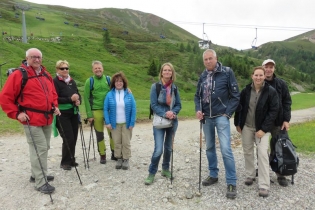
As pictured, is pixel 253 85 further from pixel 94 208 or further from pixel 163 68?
pixel 94 208

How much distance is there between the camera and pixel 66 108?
690 centimetres

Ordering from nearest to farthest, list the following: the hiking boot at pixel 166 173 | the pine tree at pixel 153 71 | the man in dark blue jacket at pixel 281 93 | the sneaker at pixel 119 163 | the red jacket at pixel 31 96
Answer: the red jacket at pixel 31 96, the man in dark blue jacket at pixel 281 93, the hiking boot at pixel 166 173, the sneaker at pixel 119 163, the pine tree at pixel 153 71

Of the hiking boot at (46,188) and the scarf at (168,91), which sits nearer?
the hiking boot at (46,188)

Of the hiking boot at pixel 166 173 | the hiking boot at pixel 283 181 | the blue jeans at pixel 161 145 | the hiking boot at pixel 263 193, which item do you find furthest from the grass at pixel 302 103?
the blue jeans at pixel 161 145

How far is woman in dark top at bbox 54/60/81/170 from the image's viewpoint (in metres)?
6.79

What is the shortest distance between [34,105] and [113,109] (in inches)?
78.6

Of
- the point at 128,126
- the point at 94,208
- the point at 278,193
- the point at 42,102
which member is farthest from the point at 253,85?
the point at 42,102

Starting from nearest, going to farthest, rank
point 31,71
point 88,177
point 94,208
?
point 94,208
point 31,71
point 88,177

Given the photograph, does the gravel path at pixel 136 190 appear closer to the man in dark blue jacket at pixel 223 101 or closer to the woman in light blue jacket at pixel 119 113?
the man in dark blue jacket at pixel 223 101

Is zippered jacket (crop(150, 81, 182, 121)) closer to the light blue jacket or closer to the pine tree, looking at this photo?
the light blue jacket

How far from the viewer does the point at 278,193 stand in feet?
18.8

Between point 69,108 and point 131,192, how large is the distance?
282cm

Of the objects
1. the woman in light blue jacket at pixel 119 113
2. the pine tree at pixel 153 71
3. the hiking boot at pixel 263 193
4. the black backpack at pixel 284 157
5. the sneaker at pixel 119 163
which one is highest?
the pine tree at pixel 153 71

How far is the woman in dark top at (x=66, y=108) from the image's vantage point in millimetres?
6789
